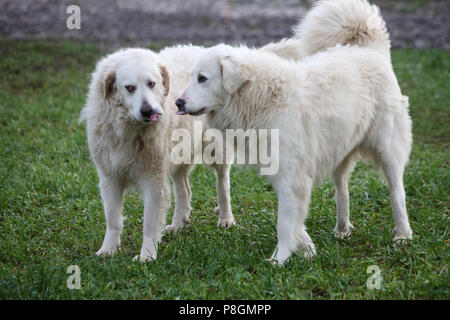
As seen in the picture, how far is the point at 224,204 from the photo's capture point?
545 centimetres

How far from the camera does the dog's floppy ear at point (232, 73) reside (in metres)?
4.16

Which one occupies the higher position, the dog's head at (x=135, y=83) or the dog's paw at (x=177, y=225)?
the dog's head at (x=135, y=83)

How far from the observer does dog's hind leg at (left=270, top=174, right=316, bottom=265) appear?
4223 mm

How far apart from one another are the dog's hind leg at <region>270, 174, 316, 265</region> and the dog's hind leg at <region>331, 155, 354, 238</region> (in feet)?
2.85

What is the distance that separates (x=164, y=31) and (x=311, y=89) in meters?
10.4

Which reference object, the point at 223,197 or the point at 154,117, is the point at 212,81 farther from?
the point at 223,197

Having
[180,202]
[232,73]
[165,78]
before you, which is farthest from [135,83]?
[180,202]

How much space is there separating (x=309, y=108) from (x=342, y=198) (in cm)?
120

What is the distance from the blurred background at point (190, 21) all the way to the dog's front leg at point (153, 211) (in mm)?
8354

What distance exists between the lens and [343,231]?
5086 mm

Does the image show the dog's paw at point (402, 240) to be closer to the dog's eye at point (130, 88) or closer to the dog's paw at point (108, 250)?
the dog's paw at point (108, 250)

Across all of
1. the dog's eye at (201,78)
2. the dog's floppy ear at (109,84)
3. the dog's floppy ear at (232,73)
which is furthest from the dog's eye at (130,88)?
the dog's floppy ear at (232,73)
